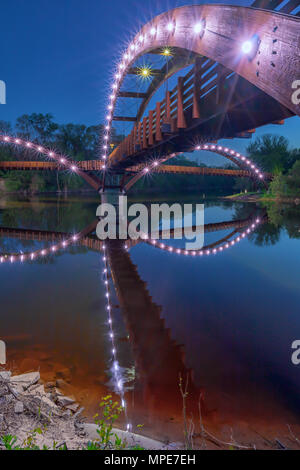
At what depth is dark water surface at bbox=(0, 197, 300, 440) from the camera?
3805 mm

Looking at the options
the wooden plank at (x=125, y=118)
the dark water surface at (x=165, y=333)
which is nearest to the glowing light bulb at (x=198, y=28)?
the dark water surface at (x=165, y=333)

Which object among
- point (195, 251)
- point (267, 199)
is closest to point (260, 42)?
point (195, 251)

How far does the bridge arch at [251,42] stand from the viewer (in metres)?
3.16

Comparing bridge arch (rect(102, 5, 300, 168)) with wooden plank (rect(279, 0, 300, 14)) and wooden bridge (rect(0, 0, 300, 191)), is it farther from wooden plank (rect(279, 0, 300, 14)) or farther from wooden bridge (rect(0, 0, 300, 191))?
wooden plank (rect(279, 0, 300, 14))

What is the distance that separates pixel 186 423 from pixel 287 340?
306 centimetres

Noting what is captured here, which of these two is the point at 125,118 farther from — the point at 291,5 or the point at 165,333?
the point at 165,333

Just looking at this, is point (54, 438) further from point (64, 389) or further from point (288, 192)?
point (288, 192)

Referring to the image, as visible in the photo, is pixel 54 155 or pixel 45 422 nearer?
pixel 45 422

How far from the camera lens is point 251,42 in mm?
3760

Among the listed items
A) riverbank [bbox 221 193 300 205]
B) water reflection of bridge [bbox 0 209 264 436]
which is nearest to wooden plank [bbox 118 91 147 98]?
water reflection of bridge [bbox 0 209 264 436]

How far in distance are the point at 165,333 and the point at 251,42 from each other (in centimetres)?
508

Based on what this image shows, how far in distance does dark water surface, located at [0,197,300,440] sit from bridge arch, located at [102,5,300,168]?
12.3ft

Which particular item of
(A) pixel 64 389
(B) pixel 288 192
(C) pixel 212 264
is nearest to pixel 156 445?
(A) pixel 64 389

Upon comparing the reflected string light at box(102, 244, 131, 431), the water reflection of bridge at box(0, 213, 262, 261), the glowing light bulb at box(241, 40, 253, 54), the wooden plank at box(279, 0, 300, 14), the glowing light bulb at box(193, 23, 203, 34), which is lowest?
the reflected string light at box(102, 244, 131, 431)
